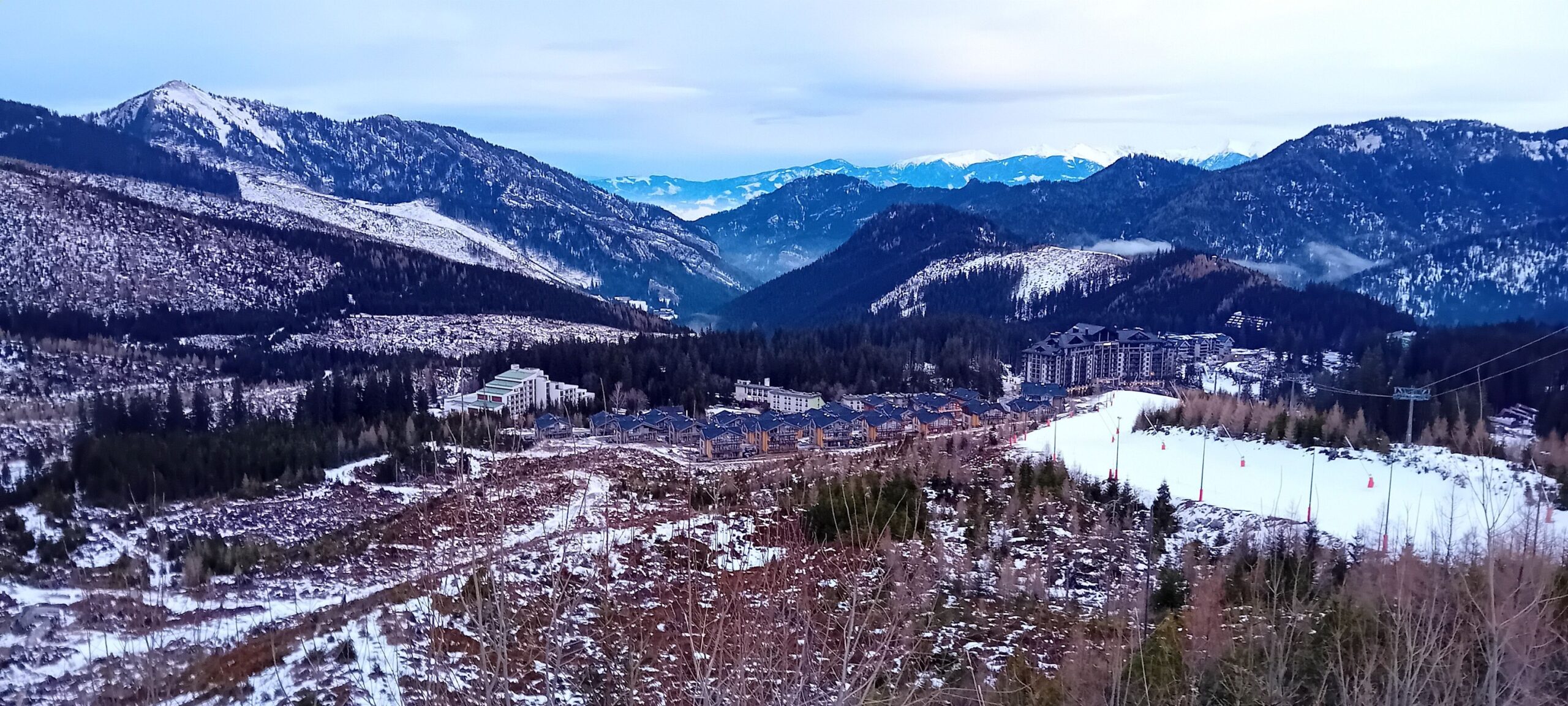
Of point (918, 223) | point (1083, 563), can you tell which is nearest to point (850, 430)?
point (1083, 563)

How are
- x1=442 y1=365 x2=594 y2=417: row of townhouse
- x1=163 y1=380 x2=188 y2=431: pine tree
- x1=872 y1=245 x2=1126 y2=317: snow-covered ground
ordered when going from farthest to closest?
x1=872 y1=245 x2=1126 y2=317: snow-covered ground
x1=442 y1=365 x2=594 y2=417: row of townhouse
x1=163 y1=380 x2=188 y2=431: pine tree

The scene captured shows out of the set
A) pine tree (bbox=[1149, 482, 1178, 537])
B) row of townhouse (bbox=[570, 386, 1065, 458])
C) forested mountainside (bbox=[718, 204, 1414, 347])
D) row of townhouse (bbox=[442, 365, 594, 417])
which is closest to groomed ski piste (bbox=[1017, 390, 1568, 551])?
pine tree (bbox=[1149, 482, 1178, 537])

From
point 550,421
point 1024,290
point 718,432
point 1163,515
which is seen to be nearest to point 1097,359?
point 718,432

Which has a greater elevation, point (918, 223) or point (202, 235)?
point (918, 223)

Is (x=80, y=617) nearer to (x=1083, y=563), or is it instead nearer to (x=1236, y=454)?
(x=1083, y=563)

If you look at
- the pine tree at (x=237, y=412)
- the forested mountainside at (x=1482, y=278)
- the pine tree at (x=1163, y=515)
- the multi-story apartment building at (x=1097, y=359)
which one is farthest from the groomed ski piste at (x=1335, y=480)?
the forested mountainside at (x=1482, y=278)

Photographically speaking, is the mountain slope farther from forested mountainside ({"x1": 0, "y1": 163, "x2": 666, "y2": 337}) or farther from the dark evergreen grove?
the dark evergreen grove

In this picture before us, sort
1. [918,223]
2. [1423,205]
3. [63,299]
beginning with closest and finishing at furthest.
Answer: [63,299] < [918,223] < [1423,205]
